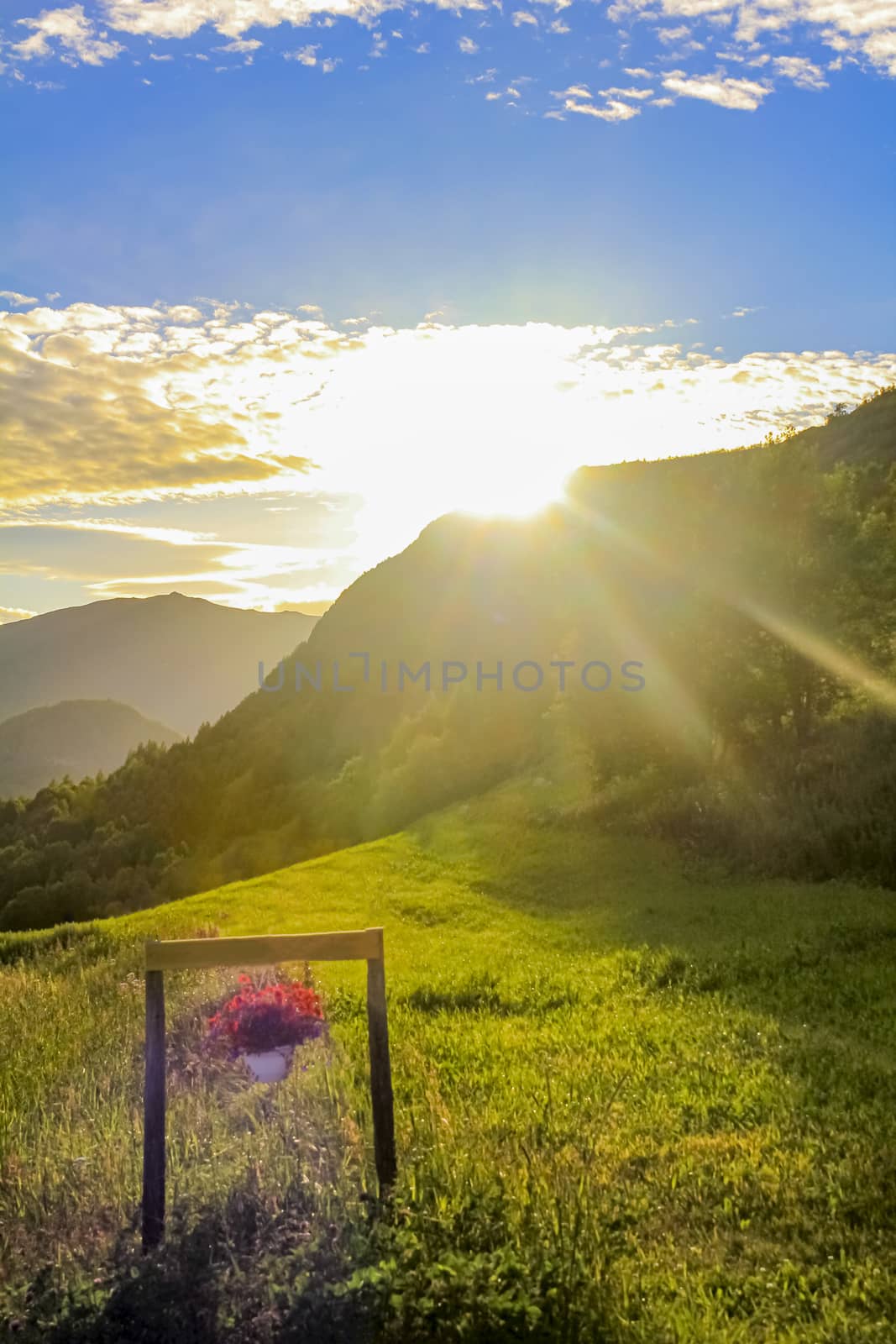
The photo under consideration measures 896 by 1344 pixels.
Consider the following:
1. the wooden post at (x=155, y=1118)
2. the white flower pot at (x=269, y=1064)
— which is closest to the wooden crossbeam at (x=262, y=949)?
the wooden post at (x=155, y=1118)

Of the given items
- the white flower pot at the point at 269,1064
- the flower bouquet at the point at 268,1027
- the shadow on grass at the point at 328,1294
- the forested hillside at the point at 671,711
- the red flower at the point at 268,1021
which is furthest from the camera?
the forested hillside at the point at 671,711

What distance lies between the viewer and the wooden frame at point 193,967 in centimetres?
647

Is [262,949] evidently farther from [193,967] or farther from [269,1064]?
[269,1064]

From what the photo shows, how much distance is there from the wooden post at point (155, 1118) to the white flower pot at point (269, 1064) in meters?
3.05

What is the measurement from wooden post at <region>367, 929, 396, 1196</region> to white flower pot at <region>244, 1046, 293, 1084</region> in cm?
296

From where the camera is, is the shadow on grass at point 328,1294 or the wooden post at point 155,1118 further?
the wooden post at point 155,1118

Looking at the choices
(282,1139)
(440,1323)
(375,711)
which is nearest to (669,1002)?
(282,1139)

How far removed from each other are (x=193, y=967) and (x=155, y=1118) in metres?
1.16

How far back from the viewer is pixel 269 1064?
9789 millimetres

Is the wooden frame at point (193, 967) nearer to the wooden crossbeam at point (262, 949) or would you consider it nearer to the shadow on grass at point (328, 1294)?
the wooden crossbeam at point (262, 949)

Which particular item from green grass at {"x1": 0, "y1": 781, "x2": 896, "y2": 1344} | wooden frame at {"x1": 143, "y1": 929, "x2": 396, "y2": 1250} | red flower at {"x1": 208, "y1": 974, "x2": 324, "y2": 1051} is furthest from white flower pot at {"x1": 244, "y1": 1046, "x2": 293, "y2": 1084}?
wooden frame at {"x1": 143, "y1": 929, "x2": 396, "y2": 1250}

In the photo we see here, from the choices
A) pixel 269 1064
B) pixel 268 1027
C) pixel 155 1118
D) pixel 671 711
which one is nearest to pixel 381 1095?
pixel 155 1118

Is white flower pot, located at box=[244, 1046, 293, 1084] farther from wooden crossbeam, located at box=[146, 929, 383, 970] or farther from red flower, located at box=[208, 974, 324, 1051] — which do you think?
wooden crossbeam, located at box=[146, 929, 383, 970]

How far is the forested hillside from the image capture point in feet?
77.7
